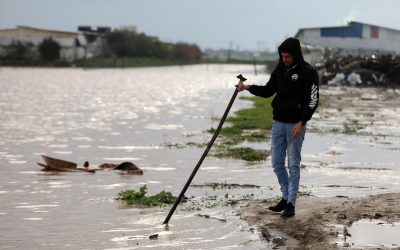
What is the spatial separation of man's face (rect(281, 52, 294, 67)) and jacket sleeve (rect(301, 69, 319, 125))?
0.24 m

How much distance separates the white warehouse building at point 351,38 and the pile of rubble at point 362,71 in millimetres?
16355

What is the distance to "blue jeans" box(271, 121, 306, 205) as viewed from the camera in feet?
25.9

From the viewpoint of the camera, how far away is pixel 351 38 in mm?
66688

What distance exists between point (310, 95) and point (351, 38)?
60712 millimetres

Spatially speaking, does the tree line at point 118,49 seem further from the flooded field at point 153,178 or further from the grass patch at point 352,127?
the grass patch at point 352,127

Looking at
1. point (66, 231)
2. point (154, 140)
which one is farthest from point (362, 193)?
point (154, 140)

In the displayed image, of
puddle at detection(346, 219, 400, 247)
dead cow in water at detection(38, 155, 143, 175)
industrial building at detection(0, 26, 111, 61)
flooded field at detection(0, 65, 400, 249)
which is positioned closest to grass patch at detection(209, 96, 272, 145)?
flooded field at detection(0, 65, 400, 249)

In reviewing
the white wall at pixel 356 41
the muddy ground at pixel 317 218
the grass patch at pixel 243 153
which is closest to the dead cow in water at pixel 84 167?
the grass patch at pixel 243 153

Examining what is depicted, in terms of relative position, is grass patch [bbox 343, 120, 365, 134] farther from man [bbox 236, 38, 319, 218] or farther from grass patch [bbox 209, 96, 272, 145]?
man [bbox 236, 38, 319, 218]

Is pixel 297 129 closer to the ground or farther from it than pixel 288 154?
farther from it

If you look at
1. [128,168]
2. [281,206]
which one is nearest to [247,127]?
[128,168]

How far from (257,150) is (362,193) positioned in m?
5.11

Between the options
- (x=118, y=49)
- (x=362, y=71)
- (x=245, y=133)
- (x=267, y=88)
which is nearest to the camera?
(x=267, y=88)

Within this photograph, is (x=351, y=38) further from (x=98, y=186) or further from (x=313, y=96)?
(x=313, y=96)
